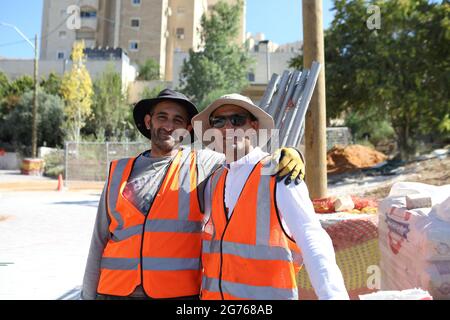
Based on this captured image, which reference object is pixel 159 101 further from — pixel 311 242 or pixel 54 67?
pixel 54 67

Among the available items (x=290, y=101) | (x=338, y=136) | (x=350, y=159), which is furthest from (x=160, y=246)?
(x=338, y=136)

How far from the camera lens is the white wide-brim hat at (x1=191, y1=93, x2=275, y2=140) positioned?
206 centimetres

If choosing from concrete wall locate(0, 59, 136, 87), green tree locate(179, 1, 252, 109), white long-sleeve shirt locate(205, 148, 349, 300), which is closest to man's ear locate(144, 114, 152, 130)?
white long-sleeve shirt locate(205, 148, 349, 300)

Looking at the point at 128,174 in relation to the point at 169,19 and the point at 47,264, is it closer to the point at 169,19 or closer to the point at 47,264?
the point at 47,264

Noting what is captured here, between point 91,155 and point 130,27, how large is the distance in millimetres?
31944

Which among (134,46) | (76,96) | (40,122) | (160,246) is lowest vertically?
(160,246)

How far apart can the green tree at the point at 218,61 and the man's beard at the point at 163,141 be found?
32.2 m

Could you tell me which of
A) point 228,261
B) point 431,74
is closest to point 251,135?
Result: point 228,261

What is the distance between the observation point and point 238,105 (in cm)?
210

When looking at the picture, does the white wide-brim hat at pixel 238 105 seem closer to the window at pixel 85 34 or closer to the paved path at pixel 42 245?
the paved path at pixel 42 245

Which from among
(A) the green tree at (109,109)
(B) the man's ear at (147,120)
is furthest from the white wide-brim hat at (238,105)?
(A) the green tree at (109,109)
